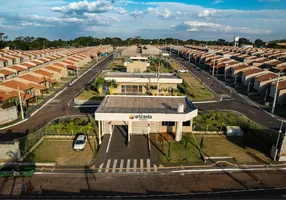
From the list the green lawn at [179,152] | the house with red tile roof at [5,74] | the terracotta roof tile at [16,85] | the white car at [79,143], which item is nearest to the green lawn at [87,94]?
the terracotta roof tile at [16,85]

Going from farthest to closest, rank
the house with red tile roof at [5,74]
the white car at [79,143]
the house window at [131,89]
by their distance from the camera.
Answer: the house with red tile roof at [5,74]
the house window at [131,89]
the white car at [79,143]

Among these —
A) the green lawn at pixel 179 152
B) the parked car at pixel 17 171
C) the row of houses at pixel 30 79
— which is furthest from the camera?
the row of houses at pixel 30 79

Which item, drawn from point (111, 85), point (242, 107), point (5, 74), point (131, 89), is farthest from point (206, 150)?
point (5, 74)

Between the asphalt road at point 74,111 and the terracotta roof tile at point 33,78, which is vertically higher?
the terracotta roof tile at point 33,78

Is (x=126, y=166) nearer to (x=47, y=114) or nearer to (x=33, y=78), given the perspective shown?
(x=47, y=114)

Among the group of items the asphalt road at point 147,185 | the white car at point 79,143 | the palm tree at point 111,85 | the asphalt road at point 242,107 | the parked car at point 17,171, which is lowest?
the asphalt road at point 147,185

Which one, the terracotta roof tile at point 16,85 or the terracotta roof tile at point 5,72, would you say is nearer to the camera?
the terracotta roof tile at point 16,85

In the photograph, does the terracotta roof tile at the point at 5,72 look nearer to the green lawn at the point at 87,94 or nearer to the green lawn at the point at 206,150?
the green lawn at the point at 87,94
